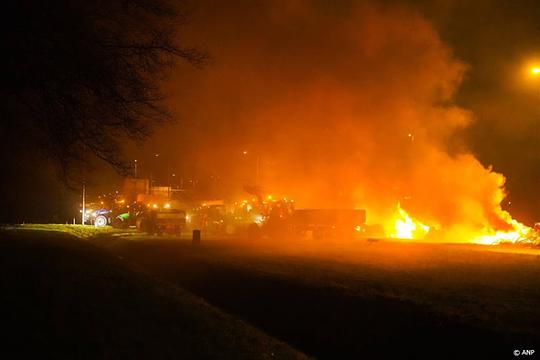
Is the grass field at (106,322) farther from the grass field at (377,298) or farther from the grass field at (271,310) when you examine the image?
the grass field at (377,298)

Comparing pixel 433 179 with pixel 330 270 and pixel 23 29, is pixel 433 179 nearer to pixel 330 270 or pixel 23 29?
pixel 330 270

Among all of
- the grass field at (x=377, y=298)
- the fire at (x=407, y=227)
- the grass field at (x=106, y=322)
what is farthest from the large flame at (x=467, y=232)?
the grass field at (x=106, y=322)

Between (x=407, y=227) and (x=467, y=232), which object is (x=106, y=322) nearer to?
(x=467, y=232)

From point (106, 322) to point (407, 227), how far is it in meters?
33.8

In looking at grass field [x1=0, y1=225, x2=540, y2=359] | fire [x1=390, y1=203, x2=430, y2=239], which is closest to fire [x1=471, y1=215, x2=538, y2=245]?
fire [x1=390, y1=203, x2=430, y2=239]

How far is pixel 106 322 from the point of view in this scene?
791cm

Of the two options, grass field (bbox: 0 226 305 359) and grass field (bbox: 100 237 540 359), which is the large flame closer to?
grass field (bbox: 100 237 540 359)

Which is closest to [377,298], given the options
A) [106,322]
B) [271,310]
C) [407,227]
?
[271,310]

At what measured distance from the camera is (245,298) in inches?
568

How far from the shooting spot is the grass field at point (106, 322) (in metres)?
6.52

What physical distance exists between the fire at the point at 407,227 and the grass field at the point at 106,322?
94.0ft

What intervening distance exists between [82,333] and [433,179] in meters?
37.2

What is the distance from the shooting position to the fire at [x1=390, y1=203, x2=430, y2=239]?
38500 millimetres

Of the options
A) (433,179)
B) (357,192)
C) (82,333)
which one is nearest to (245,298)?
(82,333)
